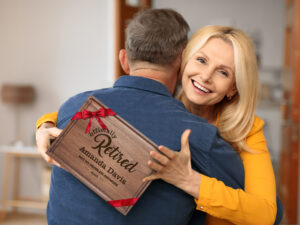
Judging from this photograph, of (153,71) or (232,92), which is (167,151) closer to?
(153,71)

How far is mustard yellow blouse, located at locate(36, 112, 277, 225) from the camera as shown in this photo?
100 centimetres

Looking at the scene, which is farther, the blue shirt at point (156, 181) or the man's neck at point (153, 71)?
the man's neck at point (153, 71)

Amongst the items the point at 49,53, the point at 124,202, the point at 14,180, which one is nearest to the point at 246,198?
the point at 124,202

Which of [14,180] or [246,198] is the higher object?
[246,198]

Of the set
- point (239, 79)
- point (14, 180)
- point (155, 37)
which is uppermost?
point (155, 37)

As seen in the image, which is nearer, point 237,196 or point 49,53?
point 237,196

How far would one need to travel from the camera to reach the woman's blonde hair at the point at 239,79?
4.51ft

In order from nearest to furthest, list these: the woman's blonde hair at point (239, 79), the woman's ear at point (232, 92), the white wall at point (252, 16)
Answer: the woman's blonde hair at point (239, 79) → the woman's ear at point (232, 92) → the white wall at point (252, 16)

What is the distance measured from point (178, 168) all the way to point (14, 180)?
14.2 ft

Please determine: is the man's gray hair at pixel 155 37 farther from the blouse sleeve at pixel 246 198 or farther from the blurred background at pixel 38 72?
the blurred background at pixel 38 72

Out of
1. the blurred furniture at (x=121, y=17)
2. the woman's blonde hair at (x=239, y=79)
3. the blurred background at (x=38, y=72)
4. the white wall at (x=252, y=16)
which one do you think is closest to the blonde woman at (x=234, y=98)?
the woman's blonde hair at (x=239, y=79)

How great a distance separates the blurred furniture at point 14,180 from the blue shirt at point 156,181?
3.50 metres

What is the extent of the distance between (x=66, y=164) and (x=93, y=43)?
3666mm

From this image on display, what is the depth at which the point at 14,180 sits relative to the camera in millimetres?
4773
